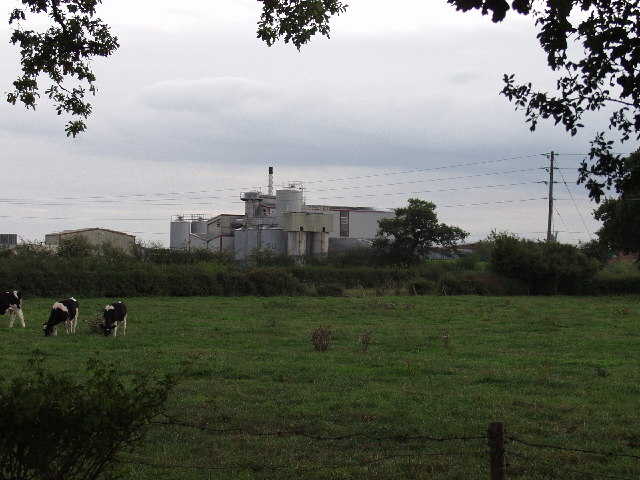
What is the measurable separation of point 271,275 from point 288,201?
34.9m

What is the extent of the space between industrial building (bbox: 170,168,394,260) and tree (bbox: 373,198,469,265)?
561 cm

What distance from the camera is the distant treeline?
47.0m

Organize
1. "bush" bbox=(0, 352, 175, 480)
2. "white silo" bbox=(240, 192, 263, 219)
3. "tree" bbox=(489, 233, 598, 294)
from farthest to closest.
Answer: "white silo" bbox=(240, 192, 263, 219) → "tree" bbox=(489, 233, 598, 294) → "bush" bbox=(0, 352, 175, 480)

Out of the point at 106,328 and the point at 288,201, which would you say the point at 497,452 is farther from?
the point at 288,201

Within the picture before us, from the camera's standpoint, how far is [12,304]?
81.6 feet

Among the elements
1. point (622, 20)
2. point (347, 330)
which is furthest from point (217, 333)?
point (622, 20)

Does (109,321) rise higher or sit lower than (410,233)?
lower

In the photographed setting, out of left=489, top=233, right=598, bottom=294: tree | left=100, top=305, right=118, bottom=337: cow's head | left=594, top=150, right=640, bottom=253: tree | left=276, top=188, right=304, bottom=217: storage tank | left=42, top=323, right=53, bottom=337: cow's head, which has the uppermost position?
left=276, top=188, right=304, bottom=217: storage tank

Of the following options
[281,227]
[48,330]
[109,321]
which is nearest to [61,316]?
[48,330]

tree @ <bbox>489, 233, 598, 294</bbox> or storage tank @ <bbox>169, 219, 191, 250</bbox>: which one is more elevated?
storage tank @ <bbox>169, 219, 191, 250</bbox>

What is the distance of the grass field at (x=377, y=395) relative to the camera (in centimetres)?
861

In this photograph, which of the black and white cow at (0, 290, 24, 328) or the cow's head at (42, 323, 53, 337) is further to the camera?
the black and white cow at (0, 290, 24, 328)

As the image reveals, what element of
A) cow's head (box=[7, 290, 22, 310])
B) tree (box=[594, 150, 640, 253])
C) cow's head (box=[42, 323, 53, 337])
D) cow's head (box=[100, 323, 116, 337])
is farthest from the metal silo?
cow's head (box=[100, 323, 116, 337])

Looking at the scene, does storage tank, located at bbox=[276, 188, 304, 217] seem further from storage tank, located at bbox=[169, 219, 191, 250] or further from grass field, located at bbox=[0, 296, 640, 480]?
grass field, located at bbox=[0, 296, 640, 480]
